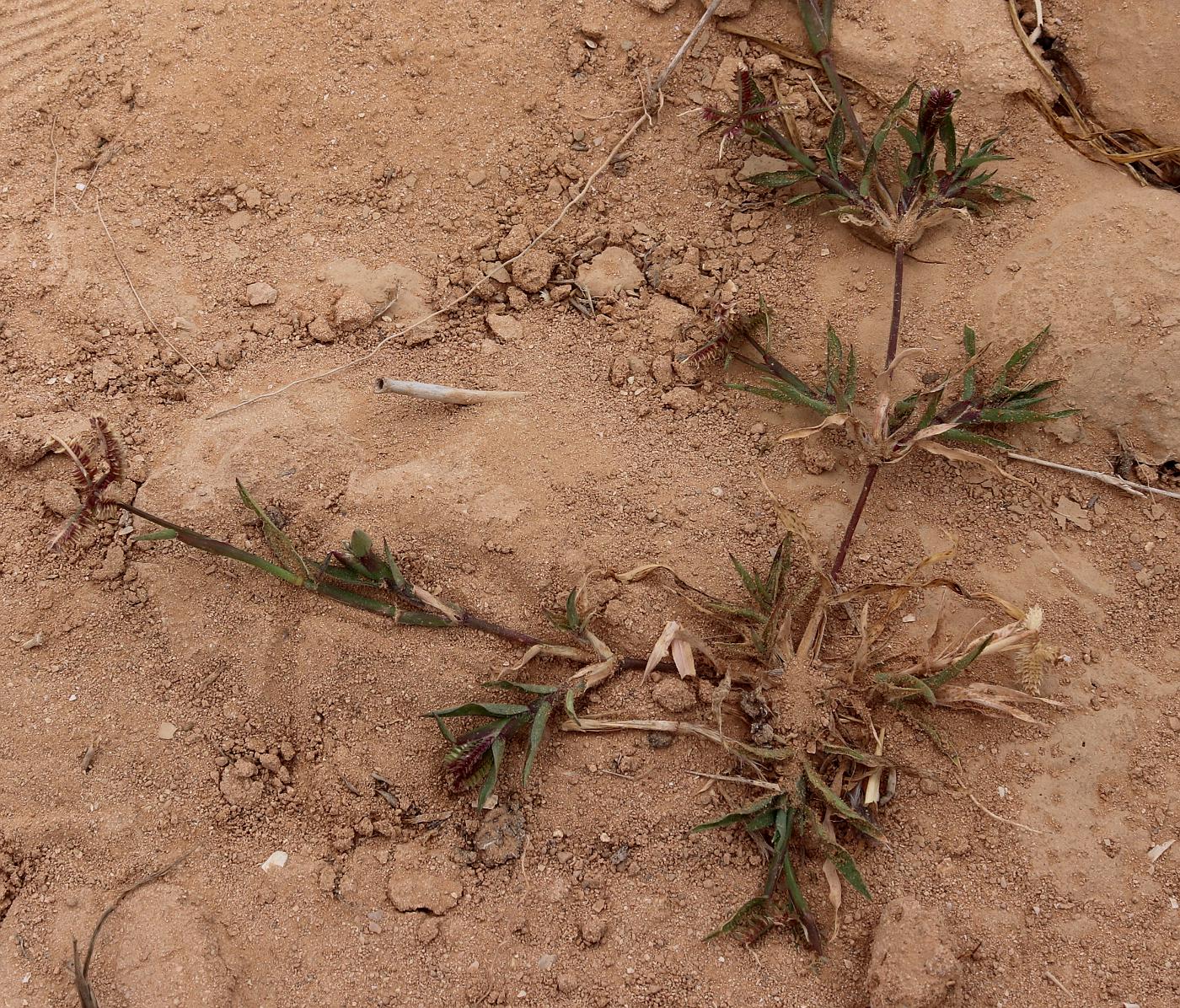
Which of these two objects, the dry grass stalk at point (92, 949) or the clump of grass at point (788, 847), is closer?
the dry grass stalk at point (92, 949)

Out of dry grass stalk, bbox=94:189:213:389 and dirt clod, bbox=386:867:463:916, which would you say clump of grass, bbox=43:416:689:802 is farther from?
dry grass stalk, bbox=94:189:213:389

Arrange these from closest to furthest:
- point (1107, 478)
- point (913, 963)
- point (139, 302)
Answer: point (913, 963) → point (1107, 478) → point (139, 302)

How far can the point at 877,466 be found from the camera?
7.97 ft

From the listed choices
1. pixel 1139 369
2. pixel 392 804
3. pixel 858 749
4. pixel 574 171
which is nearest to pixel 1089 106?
pixel 1139 369

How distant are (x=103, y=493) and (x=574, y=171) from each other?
1553 millimetres

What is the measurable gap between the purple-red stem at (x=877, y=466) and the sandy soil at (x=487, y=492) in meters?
0.06

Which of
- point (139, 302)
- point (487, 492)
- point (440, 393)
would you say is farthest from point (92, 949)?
point (139, 302)

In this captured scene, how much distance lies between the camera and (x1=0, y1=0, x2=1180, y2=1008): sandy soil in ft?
7.04

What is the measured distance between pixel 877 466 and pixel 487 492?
0.95 meters

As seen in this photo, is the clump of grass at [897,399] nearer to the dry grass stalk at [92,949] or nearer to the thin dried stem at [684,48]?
the thin dried stem at [684,48]

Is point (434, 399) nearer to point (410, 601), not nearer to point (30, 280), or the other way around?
point (410, 601)

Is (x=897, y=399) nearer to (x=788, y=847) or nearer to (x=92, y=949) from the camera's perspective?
(x=788, y=847)

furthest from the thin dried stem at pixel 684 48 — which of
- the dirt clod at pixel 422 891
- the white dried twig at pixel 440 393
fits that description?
the dirt clod at pixel 422 891

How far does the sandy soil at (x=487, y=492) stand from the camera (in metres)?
2.15
